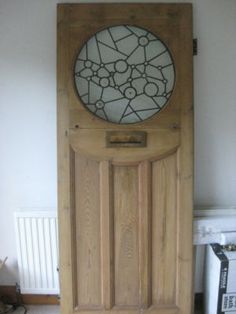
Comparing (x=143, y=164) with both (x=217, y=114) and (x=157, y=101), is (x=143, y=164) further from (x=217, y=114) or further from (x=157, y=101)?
(x=217, y=114)

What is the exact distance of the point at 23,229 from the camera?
197 centimetres

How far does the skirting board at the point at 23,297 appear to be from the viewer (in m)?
2.12

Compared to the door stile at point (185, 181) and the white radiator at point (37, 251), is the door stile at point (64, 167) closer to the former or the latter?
the white radiator at point (37, 251)

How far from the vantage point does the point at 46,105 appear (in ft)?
6.28

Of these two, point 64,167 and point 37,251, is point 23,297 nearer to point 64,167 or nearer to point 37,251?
point 37,251

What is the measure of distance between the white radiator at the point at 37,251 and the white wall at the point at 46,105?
0.11 m

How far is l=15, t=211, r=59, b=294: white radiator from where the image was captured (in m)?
1.96

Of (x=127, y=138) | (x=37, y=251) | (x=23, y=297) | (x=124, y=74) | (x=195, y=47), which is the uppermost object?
(x=195, y=47)

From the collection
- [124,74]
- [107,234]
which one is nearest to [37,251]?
[107,234]

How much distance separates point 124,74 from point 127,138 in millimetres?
384

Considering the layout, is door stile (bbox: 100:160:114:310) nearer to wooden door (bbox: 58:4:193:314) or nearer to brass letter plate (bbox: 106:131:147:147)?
wooden door (bbox: 58:4:193:314)

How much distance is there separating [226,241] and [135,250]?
1.82 ft

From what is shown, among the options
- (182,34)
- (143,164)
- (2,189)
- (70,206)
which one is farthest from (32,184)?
(182,34)

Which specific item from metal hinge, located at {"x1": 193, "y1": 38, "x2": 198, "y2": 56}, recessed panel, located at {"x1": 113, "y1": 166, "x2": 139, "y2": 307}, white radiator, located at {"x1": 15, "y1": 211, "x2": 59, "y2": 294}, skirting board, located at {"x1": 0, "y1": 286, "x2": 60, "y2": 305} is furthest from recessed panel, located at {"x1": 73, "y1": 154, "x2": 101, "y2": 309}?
metal hinge, located at {"x1": 193, "y1": 38, "x2": 198, "y2": 56}
